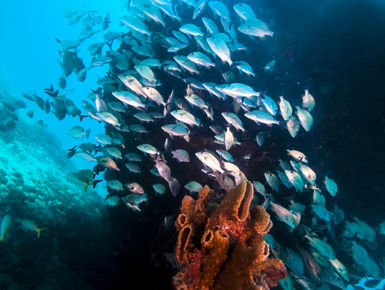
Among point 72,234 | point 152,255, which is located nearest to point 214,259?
point 152,255

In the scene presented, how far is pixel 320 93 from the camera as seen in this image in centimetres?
754

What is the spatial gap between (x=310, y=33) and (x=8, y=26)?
117552 millimetres

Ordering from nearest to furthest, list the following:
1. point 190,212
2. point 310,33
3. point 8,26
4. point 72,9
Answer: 1. point 190,212
2. point 310,33
3. point 72,9
4. point 8,26

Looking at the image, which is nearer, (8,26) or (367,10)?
(367,10)

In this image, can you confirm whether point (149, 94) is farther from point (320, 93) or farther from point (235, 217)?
point (320, 93)

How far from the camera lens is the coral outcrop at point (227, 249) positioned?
6.15 ft

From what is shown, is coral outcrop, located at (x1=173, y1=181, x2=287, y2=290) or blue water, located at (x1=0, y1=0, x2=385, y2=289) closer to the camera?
coral outcrop, located at (x1=173, y1=181, x2=287, y2=290)

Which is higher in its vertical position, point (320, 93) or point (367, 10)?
point (367, 10)

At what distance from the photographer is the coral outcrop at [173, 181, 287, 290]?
188 cm

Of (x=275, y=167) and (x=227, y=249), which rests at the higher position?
(x=227, y=249)

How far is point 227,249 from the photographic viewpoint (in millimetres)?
1954

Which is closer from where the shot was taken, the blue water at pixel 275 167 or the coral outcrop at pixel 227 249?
the coral outcrop at pixel 227 249

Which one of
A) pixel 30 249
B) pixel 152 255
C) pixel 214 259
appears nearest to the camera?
pixel 214 259

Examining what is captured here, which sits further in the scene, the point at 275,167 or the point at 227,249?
the point at 275,167
